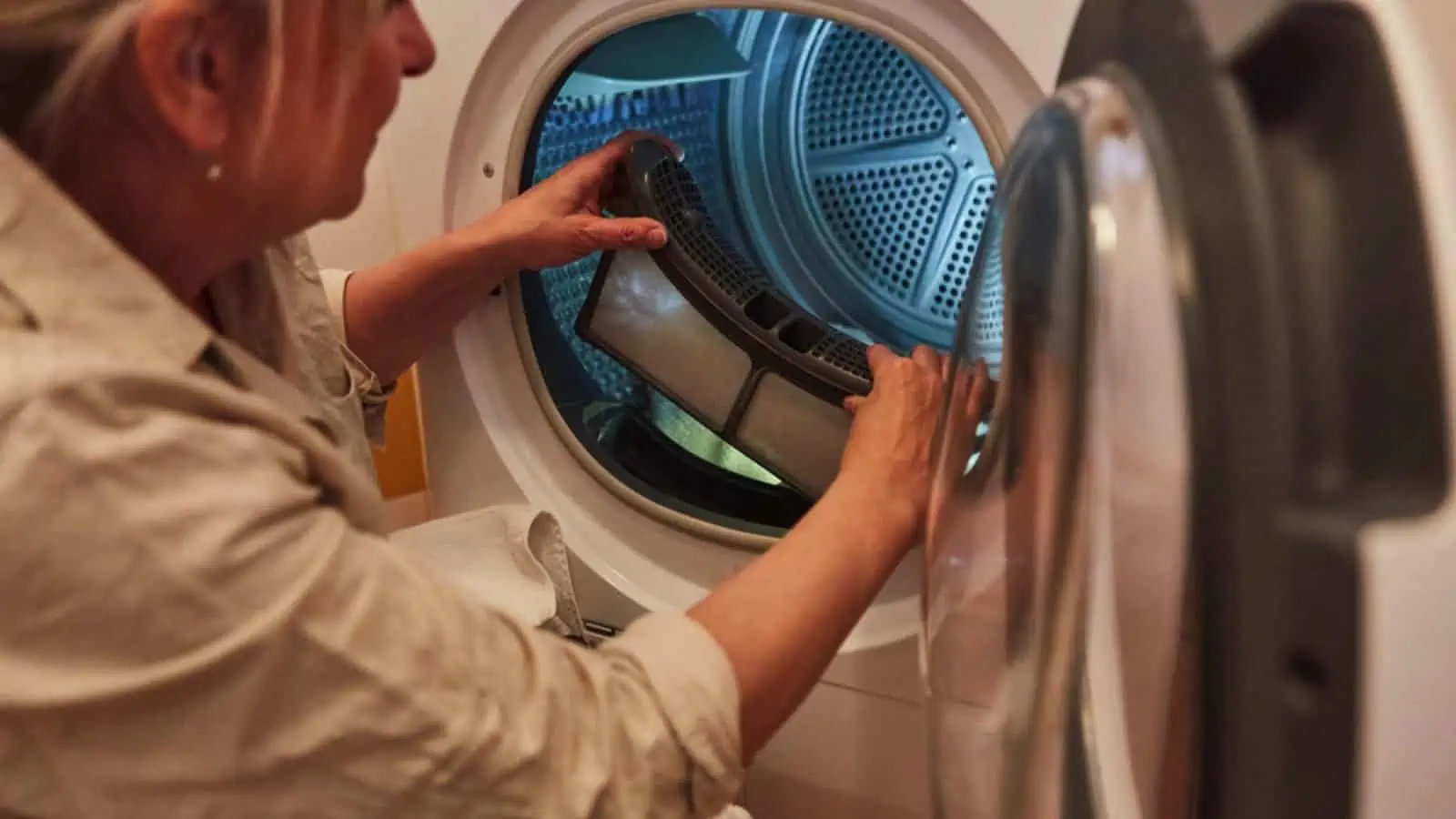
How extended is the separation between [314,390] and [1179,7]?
0.52 meters

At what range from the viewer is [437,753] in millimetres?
446

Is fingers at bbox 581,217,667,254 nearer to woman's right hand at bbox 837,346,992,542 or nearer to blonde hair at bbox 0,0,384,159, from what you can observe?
woman's right hand at bbox 837,346,992,542

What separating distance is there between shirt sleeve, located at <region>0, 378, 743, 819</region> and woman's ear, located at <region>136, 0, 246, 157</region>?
103 millimetres

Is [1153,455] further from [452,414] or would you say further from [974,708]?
[452,414]

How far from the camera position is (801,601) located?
0.60 m

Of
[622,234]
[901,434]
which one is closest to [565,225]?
[622,234]

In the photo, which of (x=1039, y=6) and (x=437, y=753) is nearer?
(x=437, y=753)

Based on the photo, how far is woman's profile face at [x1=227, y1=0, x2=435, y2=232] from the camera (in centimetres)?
46

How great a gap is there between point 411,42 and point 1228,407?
0.39 metres

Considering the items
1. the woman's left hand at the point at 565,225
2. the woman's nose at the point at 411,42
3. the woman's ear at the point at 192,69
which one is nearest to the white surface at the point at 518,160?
the woman's left hand at the point at 565,225

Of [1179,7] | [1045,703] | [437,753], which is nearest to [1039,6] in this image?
[1179,7]

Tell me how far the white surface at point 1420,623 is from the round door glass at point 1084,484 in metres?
0.07

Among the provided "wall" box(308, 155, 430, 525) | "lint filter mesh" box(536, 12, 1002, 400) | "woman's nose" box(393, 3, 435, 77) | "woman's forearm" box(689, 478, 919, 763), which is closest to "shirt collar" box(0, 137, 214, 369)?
"woman's nose" box(393, 3, 435, 77)

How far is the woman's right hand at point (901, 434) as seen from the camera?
69 centimetres
